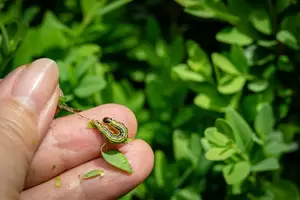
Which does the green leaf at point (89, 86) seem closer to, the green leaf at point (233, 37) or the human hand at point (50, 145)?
the human hand at point (50, 145)

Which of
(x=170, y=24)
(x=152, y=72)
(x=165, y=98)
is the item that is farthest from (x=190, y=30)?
(x=165, y=98)

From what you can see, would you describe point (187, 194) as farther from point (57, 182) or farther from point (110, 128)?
point (57, 182)

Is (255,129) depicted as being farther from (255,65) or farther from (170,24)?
(170,24)

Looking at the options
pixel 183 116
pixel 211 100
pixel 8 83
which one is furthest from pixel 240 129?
pixel 8 83

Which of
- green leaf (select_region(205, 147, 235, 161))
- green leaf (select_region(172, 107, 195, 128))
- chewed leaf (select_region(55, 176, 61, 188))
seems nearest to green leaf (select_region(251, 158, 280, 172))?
green leaf (select_region(205, 147, 235, 161))

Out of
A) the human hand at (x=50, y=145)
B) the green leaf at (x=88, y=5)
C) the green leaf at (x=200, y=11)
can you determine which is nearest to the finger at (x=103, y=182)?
the human hand at (x=50, y=145)

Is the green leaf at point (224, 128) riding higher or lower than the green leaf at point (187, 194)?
higher
